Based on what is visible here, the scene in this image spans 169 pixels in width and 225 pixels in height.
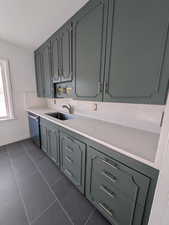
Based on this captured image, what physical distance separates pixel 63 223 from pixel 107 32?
1.99 metres

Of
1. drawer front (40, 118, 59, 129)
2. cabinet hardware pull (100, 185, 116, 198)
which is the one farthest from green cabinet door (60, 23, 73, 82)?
cabinet hardware pull (100, 185, 116, 198)

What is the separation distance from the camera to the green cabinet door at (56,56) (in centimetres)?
162

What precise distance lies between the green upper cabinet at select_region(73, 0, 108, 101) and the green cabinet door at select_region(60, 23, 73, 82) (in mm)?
104

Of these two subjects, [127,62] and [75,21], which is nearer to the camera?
[127,62]

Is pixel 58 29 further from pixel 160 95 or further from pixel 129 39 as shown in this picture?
pixel 160 95

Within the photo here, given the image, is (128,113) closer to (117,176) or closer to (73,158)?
(117,176)

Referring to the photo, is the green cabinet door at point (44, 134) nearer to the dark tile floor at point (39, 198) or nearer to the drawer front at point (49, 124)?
the drawer front at point (49, 124)

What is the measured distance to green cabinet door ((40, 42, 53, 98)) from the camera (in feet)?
6.32

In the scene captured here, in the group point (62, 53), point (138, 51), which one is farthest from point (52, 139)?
point (138, 51)

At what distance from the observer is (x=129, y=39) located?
0.83 metres

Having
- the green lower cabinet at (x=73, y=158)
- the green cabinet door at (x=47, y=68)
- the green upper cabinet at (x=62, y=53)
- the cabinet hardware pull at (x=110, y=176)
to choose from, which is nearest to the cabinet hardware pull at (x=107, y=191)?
the cabinet hardware pull at (x=110, y=176)

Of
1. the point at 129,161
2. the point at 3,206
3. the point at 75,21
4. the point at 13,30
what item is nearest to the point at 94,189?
the point at 129,161

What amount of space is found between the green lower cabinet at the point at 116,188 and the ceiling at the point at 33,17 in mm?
1701

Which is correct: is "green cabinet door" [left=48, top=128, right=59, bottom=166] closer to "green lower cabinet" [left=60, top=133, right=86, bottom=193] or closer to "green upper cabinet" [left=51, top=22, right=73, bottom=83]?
"green lower cabinet" [left=60, top=133, right=86, bottom=193]
